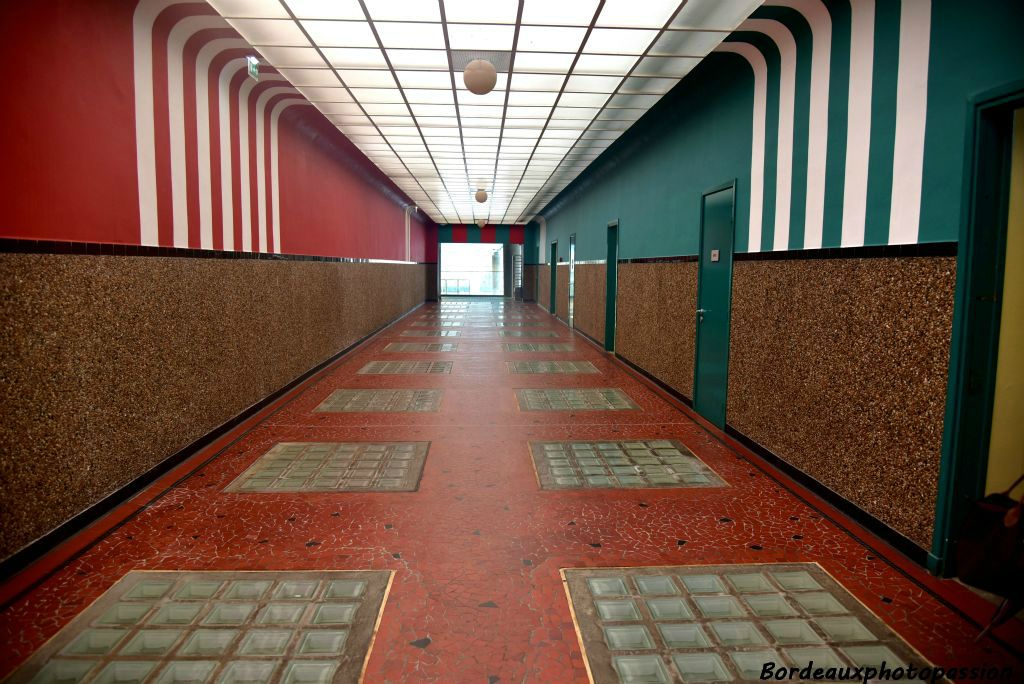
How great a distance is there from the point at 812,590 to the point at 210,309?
404cm

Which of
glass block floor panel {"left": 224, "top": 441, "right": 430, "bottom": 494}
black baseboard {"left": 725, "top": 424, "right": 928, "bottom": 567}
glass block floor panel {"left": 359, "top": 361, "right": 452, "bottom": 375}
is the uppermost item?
glass block floor panel {"left": 359, "top": 361, "right": 452, "bottom": 375}

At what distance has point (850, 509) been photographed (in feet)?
10.1

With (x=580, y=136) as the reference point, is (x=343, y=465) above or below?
below

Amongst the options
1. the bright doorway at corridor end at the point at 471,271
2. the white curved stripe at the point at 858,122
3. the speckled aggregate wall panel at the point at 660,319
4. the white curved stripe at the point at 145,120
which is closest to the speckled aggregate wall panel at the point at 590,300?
the speckled aggregate wall panel at the point at 660,319

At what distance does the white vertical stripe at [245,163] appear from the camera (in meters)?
4.95

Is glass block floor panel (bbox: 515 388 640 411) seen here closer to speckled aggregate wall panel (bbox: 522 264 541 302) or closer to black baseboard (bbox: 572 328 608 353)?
black baseboard (bbox: 572 328 608 353)

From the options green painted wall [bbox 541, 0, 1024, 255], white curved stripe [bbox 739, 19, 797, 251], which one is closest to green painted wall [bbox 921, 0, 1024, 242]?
green painted wall [bbox 541, 0, 1024, 255]

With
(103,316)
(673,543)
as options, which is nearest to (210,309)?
(103,316)

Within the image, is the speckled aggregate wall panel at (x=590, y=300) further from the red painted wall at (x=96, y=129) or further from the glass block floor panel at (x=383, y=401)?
the red painted wall at (x=96, y=129)

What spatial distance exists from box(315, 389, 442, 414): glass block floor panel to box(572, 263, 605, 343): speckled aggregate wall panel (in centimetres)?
403

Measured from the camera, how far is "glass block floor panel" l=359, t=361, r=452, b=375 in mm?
7086

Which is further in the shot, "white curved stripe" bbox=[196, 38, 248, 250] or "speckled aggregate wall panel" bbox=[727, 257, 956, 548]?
"white curved stripe" bbox=[196, 38, 248, 250]

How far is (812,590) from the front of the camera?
2406 millimetres

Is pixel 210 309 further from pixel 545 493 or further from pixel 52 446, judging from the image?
pixel 545 493
